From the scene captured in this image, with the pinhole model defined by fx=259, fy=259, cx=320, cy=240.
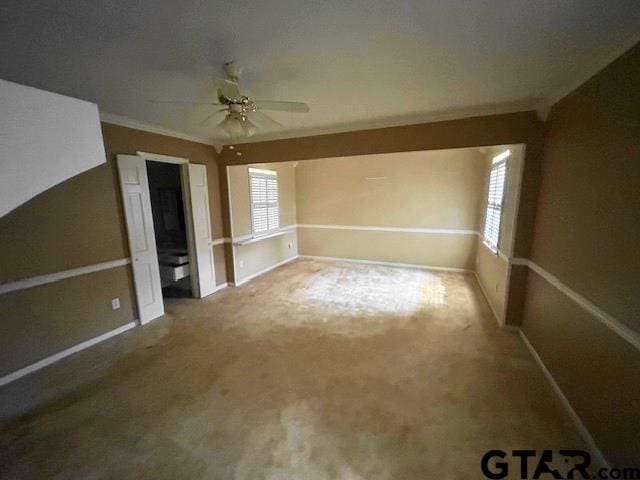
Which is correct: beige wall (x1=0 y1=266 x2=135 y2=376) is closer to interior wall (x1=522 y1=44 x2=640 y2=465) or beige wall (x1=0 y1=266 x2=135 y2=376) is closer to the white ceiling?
the white ceiling

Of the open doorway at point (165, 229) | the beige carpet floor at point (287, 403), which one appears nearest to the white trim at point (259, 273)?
the open doorway at point (165, 229)

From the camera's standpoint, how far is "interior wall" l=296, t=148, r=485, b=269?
502 centimetres

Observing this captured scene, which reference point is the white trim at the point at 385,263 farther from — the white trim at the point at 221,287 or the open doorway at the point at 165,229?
the open doorway at the point at 165,229

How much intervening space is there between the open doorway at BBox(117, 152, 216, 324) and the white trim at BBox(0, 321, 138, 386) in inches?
9.8

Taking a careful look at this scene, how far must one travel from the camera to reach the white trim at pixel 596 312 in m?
1.33

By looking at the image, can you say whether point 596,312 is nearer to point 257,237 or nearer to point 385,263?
point 385,263

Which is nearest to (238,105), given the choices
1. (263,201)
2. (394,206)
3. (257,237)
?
(257,237)

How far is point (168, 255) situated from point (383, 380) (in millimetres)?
3675

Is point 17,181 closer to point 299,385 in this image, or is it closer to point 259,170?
point 299,385

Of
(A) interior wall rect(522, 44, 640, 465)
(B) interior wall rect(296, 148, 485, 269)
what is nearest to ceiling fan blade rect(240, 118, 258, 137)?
(A) interior wall rect(522, 44, 640, 465)

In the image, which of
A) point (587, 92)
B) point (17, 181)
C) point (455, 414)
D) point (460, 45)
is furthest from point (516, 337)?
point (17, 181)

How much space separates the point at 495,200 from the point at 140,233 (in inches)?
192

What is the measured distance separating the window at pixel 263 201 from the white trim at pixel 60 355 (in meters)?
2.51

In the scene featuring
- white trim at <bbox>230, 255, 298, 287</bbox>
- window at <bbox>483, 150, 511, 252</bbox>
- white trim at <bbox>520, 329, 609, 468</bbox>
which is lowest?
white trim at <bbox>520, 329, 609, 468</bbox>
